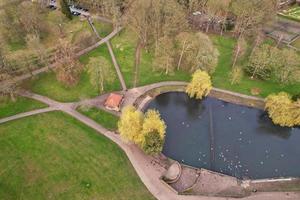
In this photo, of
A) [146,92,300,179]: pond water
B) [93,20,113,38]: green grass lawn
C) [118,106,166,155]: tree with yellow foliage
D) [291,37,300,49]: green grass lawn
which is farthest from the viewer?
[93,20,113,38]: green grass lawn

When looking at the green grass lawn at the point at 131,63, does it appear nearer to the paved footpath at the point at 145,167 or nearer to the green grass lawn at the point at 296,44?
the paved footpath at the point at 145,167

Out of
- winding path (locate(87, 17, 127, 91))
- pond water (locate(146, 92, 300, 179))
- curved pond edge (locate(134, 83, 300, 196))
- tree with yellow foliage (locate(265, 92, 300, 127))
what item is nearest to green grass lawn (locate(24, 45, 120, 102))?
winding path (locate(87, 17, 127, 91))

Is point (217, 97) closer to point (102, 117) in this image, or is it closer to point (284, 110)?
point (284, 110)

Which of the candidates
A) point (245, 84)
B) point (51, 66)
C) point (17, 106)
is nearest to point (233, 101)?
point (245, 84)

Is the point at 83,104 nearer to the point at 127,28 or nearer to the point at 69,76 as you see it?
the point at 69,76

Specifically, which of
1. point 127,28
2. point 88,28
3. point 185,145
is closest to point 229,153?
point 185,145

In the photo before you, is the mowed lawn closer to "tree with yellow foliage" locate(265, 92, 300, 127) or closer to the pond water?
the pond water
